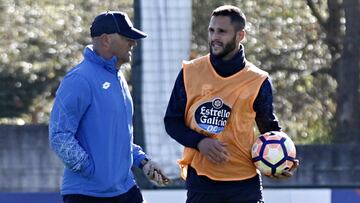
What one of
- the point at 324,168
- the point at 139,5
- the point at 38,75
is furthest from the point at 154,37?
the point at 38,75

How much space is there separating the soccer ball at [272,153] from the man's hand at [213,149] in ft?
0.80

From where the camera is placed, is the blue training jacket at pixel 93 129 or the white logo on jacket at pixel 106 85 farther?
the white logo on jacket at pixel 106 85

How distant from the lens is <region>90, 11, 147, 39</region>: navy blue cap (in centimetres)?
704

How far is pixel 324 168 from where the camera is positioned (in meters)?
10.6

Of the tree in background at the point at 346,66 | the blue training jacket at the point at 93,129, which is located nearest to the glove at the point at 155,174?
the blue training jacket at the point at 93,129

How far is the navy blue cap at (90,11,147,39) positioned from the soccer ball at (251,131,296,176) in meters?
1.00

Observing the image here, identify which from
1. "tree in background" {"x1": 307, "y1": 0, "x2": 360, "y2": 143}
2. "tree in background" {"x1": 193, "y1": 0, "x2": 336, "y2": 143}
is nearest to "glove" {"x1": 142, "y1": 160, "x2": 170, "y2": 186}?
"tree in background" {"x1": 307, "y1": 0, "x2": 360, "y2": 143}

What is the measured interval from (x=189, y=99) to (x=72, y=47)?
6.05 metres

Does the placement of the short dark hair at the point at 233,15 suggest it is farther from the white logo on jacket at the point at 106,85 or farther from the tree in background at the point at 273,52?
the tree in background at the point at 273,52

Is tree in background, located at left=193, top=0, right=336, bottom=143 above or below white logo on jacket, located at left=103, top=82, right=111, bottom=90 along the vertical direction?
below

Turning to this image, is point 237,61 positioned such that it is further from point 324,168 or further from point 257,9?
point 257,9

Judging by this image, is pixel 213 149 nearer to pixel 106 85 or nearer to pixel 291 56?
pixel 106 85

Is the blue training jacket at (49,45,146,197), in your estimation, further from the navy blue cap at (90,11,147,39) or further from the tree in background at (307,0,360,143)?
the tree in background at (307,0,360,143)

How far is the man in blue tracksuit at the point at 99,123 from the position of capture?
677 centimetres
